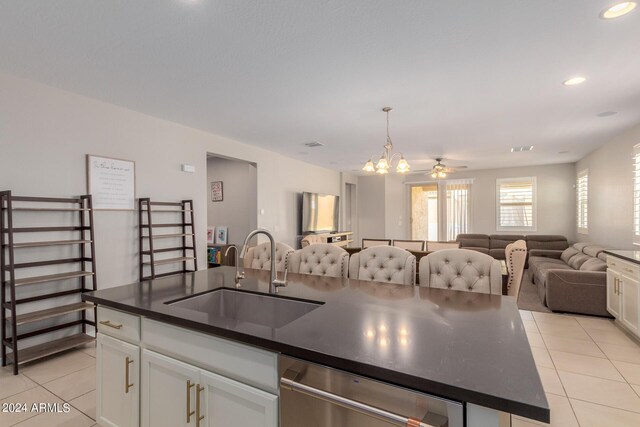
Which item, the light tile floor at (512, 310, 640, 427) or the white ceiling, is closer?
the white ceiling

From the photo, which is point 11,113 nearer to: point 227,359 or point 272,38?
point 272,38

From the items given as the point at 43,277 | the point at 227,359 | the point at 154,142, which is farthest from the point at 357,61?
the point at 43,277

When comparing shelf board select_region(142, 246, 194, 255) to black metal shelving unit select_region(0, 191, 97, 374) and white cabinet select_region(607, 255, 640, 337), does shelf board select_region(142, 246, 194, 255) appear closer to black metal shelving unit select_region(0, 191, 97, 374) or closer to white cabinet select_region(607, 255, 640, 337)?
black metal shelving unit select_region(0, 191, 97, 374)

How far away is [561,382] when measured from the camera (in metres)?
2.58

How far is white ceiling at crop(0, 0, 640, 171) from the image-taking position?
2006 mm

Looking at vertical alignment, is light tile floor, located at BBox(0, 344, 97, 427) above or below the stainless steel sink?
below

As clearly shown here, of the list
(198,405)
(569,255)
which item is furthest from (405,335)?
(569,255)

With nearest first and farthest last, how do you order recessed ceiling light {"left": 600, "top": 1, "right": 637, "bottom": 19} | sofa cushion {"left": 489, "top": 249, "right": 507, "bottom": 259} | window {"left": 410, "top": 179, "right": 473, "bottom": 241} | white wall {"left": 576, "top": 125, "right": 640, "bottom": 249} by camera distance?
recessed ceiling light {"left": 600, "top": 1, "right": 637, "bottom": 19}, white wall {"left": 576, "top": 125, "right": 640, "bottom": 249}, sofa cushion {"left": 489, "top": 249, "right": 507, "bottom": 259}, window {"left": 410, "top": 179, "right": 473, "bottom": 241}

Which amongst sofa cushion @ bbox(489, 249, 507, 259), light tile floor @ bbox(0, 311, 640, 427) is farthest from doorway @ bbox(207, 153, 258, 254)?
sofa cushion @ bbox(489, 249, 507, 259)

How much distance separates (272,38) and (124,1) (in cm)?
92

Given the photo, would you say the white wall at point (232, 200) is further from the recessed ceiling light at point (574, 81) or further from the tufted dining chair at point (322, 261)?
the recessed ceiling light at point (574, 81)

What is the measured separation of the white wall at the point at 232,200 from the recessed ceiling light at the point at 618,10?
5.47 metres

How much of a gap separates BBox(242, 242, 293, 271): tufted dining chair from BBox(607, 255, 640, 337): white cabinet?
3468 millimetres

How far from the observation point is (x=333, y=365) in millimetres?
993
